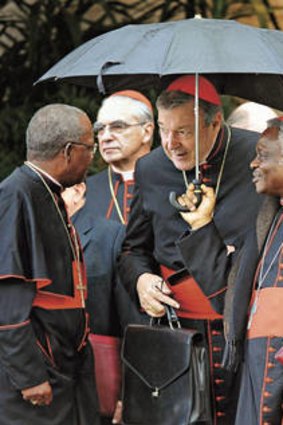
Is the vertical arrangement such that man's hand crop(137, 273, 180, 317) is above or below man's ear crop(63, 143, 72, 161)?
below

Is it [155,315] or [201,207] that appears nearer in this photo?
[201,207]

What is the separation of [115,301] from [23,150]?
306 cm

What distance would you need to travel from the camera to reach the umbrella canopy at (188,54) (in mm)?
4844

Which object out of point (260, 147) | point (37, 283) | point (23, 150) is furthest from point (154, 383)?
point (23, 150)

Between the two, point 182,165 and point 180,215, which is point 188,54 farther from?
point 180,215

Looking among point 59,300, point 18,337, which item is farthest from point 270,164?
point 18,337

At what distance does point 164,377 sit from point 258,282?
2.40 ft

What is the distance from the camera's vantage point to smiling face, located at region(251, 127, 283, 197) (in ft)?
16.5

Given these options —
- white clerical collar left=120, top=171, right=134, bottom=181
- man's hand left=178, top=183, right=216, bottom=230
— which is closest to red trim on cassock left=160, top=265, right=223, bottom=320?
man's hand left=178, top=183, right=216, bottom=230

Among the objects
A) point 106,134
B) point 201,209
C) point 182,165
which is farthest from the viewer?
point 106,134

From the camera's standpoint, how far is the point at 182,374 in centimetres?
540

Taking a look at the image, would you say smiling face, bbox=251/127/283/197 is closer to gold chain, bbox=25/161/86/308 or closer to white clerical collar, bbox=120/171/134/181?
gold chain, bbox=25/161/86/308

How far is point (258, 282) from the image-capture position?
5043 mm

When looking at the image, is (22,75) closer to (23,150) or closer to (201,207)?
(23,150)
